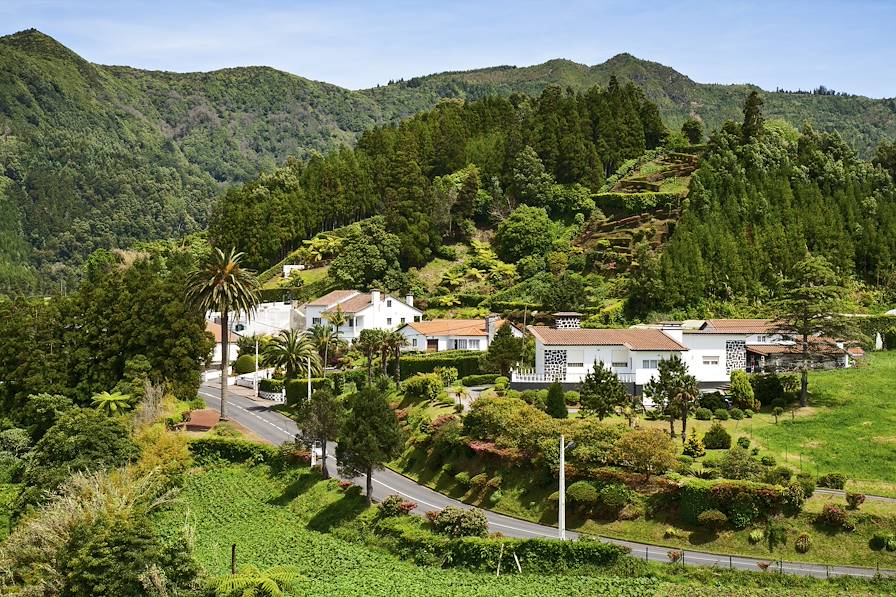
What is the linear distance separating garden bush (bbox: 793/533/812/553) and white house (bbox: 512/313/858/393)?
21.9m

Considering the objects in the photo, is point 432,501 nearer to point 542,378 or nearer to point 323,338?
point 542,378

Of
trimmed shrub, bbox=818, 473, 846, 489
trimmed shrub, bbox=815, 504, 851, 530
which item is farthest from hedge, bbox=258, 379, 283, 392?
trimmed shrub, bbox=815, 504, 851, 530

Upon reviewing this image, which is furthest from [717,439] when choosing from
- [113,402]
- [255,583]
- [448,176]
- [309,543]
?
[448,176]

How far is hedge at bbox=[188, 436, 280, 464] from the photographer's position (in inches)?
2480

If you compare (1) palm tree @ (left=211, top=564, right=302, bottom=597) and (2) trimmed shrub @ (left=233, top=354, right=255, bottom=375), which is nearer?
(1) palm tree @ (left=211, top=564, right=302, bottom=597)

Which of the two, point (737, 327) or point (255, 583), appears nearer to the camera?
point (255, 583)

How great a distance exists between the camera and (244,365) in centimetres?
8925

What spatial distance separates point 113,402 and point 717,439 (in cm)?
4187

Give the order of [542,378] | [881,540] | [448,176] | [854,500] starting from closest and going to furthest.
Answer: [881,540] → [854,500] → [542,378] → [448,176]

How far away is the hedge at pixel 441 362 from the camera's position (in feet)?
245

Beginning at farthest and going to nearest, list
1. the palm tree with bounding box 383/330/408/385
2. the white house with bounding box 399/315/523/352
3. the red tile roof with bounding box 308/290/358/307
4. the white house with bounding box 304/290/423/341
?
the red tile roof with bounding box 308/290/358/307 < the white house with bounding box 304/290/423/341 < the white house with bounding box 399/315/523/352 < the palm tree with bounding box 383/330/408/385

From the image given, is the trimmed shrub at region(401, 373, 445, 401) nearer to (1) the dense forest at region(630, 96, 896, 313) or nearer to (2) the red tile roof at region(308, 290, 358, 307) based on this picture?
(1) the dense forest at region(630, 96, 896, 313)

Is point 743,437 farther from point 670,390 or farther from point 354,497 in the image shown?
point 354,497

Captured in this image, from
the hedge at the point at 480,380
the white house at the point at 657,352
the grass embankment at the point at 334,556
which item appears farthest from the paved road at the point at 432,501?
the white house at the point at 657,352
